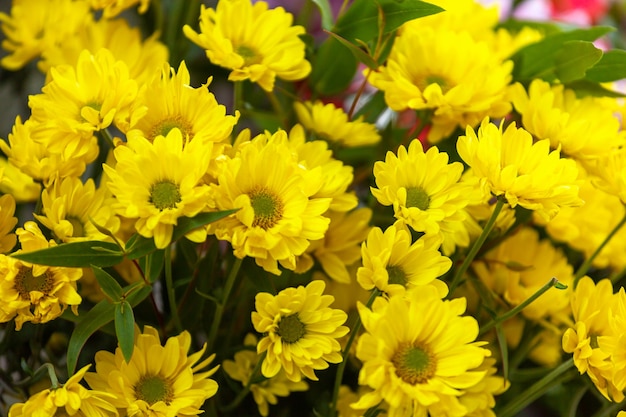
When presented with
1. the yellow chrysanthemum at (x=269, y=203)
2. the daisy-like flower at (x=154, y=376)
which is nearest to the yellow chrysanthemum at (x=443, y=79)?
the yellow chrysanthemum at (x=269, y=203)

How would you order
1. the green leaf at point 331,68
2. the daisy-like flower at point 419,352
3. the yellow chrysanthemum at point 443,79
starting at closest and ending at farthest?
the daisy-like flower at point 419,352 < the yellow chrysanthemum at point 443,79 < the green leaf at point 331,68

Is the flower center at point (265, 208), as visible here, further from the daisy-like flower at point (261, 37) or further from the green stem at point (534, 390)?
the green stem at point (534, 390)

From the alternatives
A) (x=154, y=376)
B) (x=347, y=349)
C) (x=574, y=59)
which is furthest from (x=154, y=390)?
(x=574, y=59)

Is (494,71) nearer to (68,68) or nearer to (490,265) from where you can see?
(490,265)

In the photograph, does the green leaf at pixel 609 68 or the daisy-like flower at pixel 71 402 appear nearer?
the daisy-like flower at pixel 71 402

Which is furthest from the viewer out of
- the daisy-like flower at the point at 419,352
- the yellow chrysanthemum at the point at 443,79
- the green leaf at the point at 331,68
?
the green leaf at the point at 331,68

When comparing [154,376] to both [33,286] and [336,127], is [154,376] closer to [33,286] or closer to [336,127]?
[33,286]

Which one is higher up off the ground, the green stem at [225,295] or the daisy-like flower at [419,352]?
the daisy-like flower at [419,352]

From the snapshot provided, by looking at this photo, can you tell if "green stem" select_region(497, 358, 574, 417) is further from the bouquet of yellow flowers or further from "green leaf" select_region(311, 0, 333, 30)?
"green leaf" select_region(311, 0, 333, 30)

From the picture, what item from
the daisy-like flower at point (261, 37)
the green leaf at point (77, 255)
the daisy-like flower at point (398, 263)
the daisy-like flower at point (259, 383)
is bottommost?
the daisy-like flower at point (259, 383)
